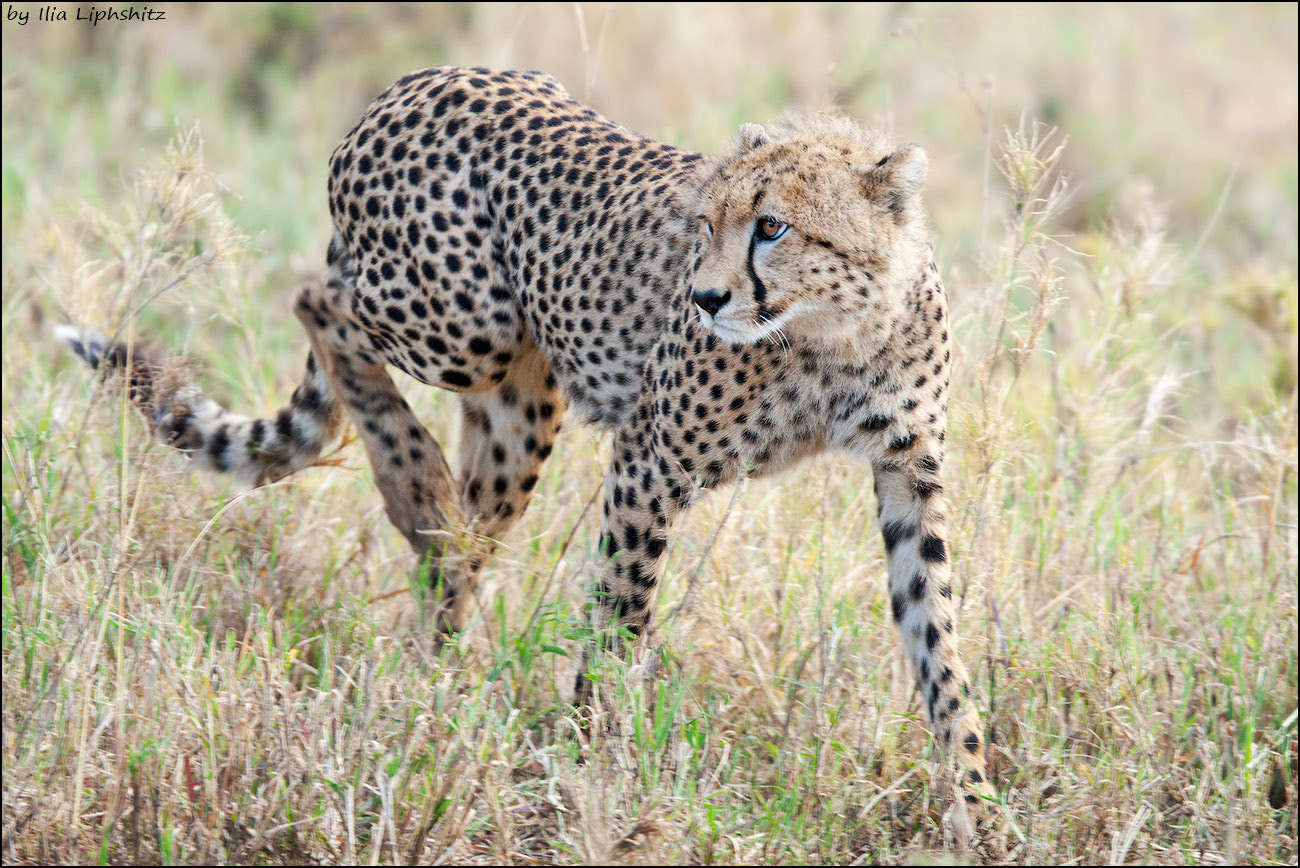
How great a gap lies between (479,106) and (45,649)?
5.02 ft

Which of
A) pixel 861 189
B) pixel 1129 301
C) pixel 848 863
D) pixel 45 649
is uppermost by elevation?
pixel 861 189

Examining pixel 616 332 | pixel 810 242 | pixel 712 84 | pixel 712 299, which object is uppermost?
pixel 712 84

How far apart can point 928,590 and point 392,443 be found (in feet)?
4.14

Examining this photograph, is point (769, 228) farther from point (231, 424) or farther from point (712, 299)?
point (231, 424)

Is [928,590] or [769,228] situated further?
[928,590]

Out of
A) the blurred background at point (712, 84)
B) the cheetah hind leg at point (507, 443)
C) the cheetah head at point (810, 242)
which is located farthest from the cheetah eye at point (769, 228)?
the blurred background at point (712, 84)

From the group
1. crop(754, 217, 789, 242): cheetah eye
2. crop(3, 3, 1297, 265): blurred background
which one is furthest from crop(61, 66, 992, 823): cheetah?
crop(3, 3, 1297, 265): blurred background

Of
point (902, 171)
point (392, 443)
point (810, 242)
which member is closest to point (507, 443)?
point (392, 443)

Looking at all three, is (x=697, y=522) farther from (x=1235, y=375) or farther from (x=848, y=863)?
(x=1235, y=375)

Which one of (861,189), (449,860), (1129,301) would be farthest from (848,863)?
(1129,301)

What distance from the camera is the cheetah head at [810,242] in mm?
2633

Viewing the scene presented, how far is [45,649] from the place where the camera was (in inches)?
103

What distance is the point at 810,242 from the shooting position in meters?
2.66

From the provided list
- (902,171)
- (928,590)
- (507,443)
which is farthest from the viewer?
(507,443)
